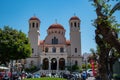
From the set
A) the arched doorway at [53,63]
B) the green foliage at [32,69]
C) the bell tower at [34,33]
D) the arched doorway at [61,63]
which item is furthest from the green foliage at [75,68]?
the bell tower at [34,33]

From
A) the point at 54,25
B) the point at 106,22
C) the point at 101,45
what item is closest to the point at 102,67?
the point at 101,45

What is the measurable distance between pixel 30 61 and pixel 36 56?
2621 millimetres

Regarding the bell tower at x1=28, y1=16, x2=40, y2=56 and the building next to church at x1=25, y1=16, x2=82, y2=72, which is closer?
the building next to church at x1=25, y1=16, x2=82, y2=72

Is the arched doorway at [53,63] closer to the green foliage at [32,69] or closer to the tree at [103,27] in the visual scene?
the green foliage at [32,69]

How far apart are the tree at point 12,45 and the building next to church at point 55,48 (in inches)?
1450

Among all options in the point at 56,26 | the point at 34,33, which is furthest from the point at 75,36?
the point at 34,33

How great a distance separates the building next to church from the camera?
81.7m

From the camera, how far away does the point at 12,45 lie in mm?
40812

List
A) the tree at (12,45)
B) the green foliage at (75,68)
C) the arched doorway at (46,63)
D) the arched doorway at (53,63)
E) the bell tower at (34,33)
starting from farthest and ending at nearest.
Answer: the bell tower at (34,33) → the arched doorway at (46,63) → the arched doorway at (53,63) → the green foliage at (75,68) → the tree at (12,45)

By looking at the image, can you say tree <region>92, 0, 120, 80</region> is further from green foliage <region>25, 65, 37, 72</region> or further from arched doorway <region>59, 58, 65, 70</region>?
arched doorway <region>59, 58, 65, 70</region>

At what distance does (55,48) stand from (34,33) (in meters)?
9.33

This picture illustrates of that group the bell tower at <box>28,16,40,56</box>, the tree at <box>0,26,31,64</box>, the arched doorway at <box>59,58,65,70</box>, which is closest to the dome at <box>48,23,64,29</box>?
the bell tower at <box>28,16,40,56</box>

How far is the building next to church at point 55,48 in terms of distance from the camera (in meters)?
81.7

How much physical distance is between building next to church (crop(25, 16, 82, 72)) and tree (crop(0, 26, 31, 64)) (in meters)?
36.8
